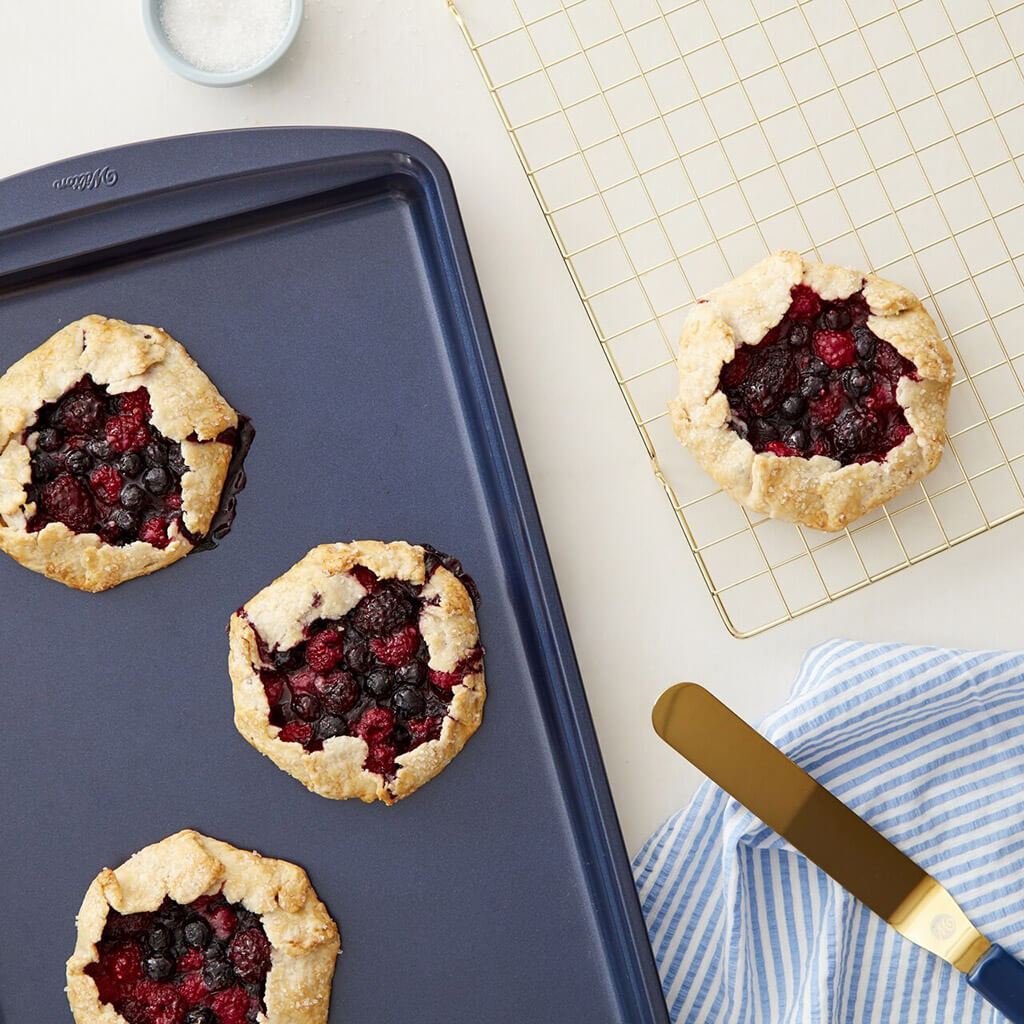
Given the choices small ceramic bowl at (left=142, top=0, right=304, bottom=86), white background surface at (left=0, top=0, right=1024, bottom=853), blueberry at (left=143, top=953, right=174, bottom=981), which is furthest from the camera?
white background surface at (left=0, top=0, right=1024, bottom=853)

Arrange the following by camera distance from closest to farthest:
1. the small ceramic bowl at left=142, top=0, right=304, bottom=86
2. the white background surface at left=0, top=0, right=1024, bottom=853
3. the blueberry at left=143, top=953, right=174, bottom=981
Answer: the blueberry at left=143, top=953, right=174, bottom=981 → the small ceramic bowl at left=142, top=0, right=304, bottom=86 → the white background surface at left=0, top=0, right=1024, bottom=853

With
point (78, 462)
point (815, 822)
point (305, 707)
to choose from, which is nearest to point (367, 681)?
point (305, 707)

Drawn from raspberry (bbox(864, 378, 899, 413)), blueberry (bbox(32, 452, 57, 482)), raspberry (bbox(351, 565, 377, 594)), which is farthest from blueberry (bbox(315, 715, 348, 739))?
raspberry (bbox(864, 378, 899, 413))

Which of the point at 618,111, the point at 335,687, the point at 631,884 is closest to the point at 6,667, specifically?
the point at 335,687

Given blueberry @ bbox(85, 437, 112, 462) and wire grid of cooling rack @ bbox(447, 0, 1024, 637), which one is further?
wire grid of cooling rack @ bbox(447, 0, 1024, 637)

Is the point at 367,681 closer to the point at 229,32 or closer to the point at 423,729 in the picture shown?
the point at 423,729

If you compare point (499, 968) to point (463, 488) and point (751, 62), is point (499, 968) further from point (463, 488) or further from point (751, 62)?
point (751, 62)

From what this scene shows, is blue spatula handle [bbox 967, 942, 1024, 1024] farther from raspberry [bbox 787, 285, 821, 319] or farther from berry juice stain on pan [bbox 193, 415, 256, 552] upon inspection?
berry juice stain on pan [bbox 193, 415, 256, 552]
